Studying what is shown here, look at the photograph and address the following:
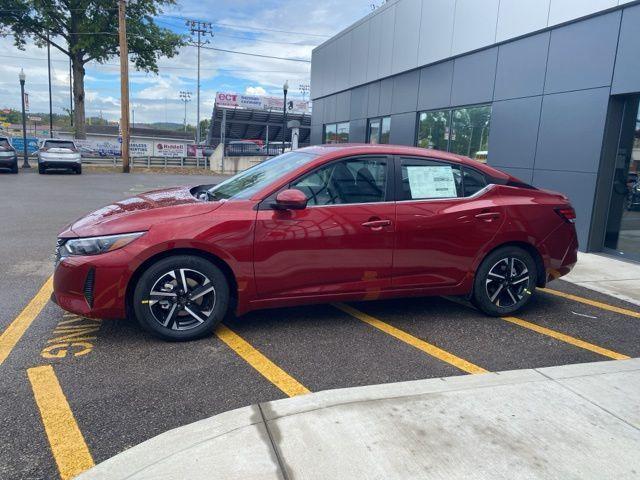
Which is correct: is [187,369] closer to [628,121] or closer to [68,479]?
[68,479]

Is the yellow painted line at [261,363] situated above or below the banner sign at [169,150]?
below

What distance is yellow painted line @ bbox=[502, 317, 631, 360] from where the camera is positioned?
13.3 ft

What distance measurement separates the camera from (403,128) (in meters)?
14.3

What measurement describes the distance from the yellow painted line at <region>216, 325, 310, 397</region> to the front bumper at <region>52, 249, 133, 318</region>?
2.86 ft

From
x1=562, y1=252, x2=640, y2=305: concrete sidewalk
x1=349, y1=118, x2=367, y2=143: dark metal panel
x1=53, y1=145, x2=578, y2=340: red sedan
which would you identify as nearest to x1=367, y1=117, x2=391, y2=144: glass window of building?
x1=349, y1=118, x2=367, y2=143: dark metal panel

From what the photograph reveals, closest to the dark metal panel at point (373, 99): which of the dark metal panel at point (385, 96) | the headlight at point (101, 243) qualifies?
the dark metal panel at point (385, 96)

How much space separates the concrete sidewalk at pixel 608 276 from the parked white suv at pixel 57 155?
2109cm

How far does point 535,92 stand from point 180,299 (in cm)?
815

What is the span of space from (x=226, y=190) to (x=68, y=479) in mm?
2750

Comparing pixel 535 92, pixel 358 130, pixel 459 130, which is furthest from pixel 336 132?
pixel 535 92

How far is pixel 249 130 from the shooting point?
5472cm

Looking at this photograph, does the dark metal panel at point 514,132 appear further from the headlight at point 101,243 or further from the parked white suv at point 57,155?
the parked white suv at point 57,155

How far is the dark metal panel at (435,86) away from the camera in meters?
12.1

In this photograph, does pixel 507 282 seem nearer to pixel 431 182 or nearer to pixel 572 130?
pixel 431 182
